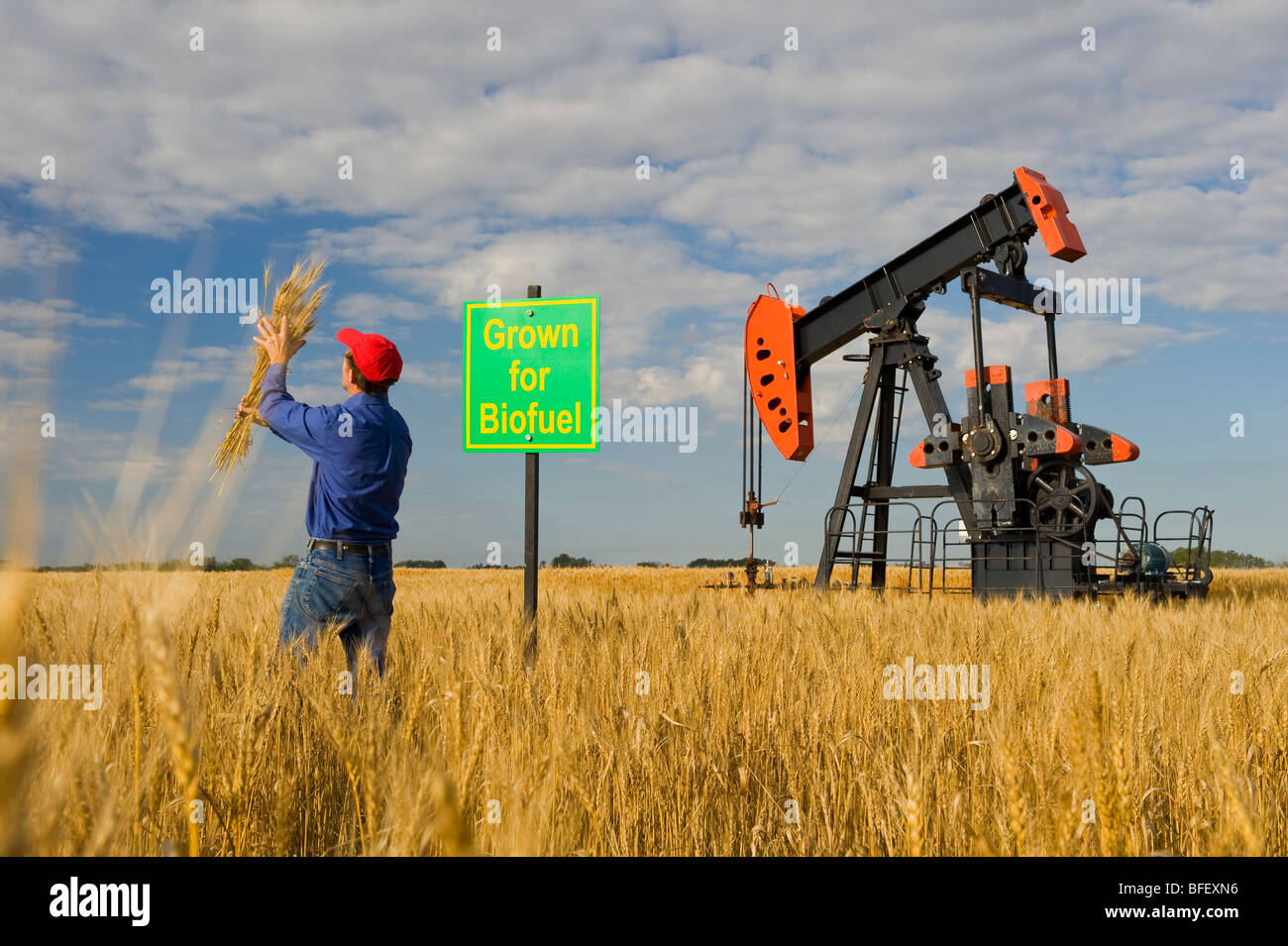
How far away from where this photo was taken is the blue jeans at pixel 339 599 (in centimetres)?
427

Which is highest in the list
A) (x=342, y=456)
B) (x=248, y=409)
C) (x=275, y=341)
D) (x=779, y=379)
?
(x=779, y=379)

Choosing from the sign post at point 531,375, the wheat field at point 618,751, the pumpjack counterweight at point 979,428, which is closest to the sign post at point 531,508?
the sign post at point 531,375

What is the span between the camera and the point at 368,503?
4.50 metres

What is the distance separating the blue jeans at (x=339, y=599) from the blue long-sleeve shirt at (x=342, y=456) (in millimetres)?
143

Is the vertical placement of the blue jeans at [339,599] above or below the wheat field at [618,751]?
above

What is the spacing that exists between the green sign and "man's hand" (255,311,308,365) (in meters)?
1.35

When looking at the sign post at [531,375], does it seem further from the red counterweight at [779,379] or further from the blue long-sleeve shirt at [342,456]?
the red counterweight at [779,379]

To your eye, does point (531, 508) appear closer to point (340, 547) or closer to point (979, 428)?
point (340, 547)

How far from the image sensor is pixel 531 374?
5.66 metres

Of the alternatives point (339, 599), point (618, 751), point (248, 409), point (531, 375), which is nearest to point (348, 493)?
point (339, 599)

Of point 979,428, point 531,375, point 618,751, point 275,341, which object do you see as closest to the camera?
point 618,751

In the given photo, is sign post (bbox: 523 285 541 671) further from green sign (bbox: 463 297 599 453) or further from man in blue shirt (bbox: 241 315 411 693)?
man in blue shirt (bbox: 241 315 411 693)

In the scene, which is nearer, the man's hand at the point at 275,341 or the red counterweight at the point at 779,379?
the man's hand at the point at 275,341
